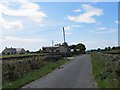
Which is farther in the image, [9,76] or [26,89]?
[9,76]

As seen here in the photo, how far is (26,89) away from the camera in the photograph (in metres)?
15.1

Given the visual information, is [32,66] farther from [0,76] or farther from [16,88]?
[16,88]

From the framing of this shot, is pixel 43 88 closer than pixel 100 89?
No

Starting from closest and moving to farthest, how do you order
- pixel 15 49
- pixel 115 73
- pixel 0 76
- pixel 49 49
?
pixel 115 73 < pixel 0 76 < pixel 49 49 < pixel 15 49

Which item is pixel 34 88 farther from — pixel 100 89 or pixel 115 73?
pixel 115 73

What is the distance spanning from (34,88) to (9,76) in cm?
843

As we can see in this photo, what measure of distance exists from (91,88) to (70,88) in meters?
1.08

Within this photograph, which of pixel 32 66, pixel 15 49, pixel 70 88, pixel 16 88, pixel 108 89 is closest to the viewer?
pixel 108 89

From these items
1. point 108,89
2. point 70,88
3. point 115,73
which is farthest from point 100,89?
point 115,73

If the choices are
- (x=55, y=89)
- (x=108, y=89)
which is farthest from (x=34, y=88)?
(x=108, y=89)

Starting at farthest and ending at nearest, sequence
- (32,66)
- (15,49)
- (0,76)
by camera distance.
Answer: (15,49) < (32,66) < (0,76)

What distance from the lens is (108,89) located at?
44.4 ft

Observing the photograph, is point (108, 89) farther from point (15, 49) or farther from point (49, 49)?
point (15, 49)

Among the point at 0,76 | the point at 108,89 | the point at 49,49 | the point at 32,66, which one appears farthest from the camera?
the point at 49,49
